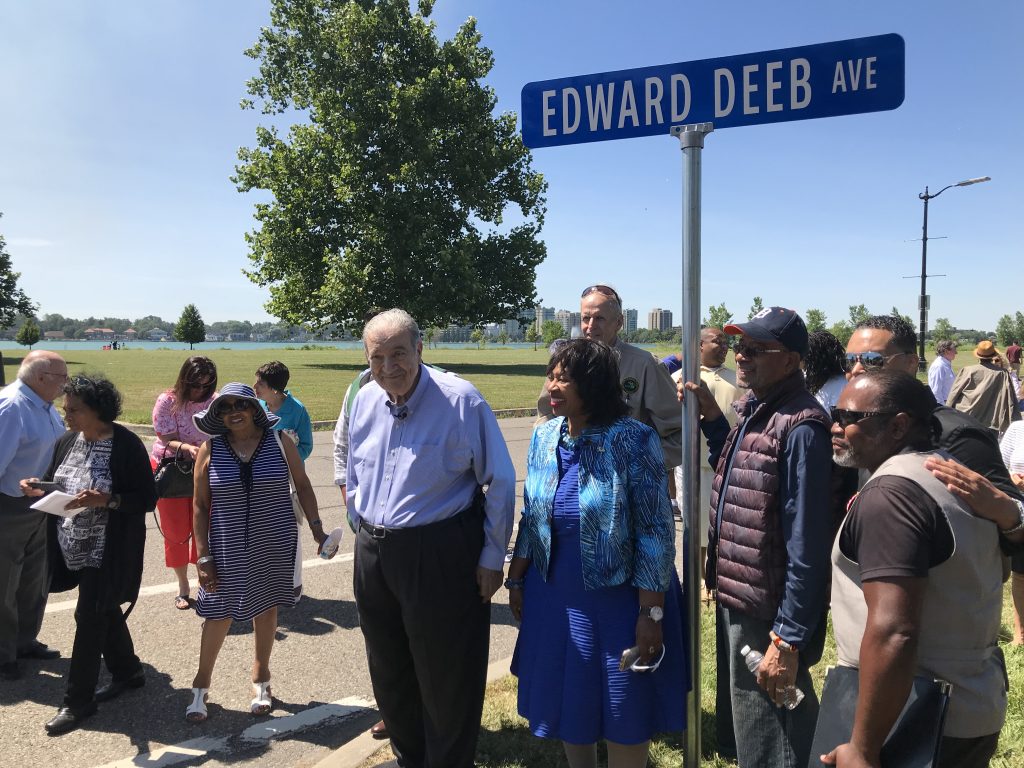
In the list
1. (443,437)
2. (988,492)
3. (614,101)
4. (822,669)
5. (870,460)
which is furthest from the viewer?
(822,669)

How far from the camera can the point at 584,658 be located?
2510 millimetres

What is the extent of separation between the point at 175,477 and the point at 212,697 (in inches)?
65.2

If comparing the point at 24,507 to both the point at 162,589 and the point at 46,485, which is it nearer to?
the point at 46,485

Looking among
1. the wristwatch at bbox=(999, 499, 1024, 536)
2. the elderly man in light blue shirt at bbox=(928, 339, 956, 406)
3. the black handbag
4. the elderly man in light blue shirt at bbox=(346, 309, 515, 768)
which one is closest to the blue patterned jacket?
the elderly man in light blue shirt at bbox=(346, 309, 515, 768)

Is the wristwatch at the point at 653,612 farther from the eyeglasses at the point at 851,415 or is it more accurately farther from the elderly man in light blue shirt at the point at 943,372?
the elderly man in light blue shirt at the point at 943,372

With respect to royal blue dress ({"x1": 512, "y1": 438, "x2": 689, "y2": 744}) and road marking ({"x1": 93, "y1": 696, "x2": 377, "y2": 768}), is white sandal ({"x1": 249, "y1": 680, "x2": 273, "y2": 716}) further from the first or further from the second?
royal blue dress ({"x1": 512, "y1": 438, "x2": 689, "y2": 744})

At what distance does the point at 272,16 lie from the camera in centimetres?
3516

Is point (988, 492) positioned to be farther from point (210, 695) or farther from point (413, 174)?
point (413, 174)

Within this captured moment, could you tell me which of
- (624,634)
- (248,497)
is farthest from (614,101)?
(248,497)

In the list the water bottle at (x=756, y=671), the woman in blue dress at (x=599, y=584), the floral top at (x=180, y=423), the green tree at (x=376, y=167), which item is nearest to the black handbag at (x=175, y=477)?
the floral top at (x=180, y=423)

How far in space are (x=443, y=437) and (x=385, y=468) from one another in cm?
30

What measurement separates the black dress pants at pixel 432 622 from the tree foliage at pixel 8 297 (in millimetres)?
58990

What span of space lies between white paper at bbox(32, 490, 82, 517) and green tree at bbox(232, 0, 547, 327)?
27.9m

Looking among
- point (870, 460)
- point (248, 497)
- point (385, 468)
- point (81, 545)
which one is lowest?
point (81, 545)
